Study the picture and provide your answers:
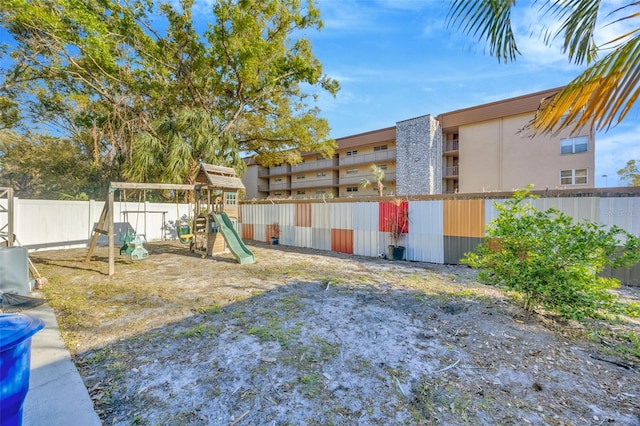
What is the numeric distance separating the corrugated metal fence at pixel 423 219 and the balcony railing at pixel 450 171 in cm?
1445

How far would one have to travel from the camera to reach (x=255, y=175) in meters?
31.6

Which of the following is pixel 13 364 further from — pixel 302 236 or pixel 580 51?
pixel 302 236

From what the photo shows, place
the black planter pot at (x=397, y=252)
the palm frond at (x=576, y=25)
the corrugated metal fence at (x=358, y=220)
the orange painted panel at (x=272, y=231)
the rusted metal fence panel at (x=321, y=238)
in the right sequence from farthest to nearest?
the orange painted panel at (x=272, y=231)
the rusted metal fence panel at (x=321, y=238)
the black planter pot at (x=397, y=252)
the corrugated metal fence at (x=358, y=220)
the palm frond at (x=576, y=25)

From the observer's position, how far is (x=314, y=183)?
91.3 ft

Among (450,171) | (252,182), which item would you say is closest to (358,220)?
(450,171)

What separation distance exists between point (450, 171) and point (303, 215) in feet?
49.0

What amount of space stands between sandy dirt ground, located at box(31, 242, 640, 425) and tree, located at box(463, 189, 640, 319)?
383 millimetres

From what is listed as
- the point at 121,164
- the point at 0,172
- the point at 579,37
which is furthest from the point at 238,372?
the point at 0,172

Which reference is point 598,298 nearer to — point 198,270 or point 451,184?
point 198,270

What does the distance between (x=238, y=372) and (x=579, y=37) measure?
3.90m

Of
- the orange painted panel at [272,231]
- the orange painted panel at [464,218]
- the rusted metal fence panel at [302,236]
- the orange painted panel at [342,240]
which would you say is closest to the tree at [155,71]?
the orange painted panel at [272,231]

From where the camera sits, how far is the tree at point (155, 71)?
9.66m

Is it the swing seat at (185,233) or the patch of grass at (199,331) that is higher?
the swing seat at (185,233)

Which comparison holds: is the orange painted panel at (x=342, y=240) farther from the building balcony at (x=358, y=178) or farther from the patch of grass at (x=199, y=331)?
the building balcony at (x=358, y=178)
